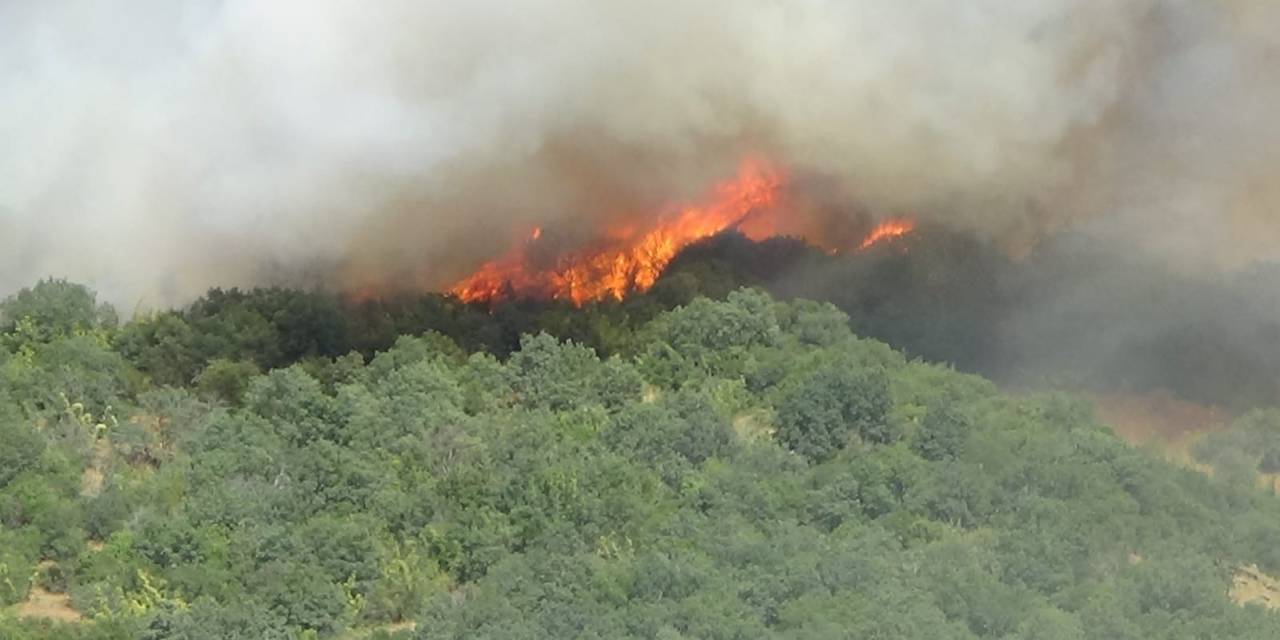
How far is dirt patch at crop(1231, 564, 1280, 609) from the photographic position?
21.8 m

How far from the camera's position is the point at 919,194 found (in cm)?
2711

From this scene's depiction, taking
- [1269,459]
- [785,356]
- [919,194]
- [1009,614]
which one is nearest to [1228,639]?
[1009,614]

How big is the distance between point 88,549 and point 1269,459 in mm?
8523

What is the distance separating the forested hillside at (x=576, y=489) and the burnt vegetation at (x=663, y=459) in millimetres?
31

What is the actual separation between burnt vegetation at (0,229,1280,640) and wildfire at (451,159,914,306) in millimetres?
367

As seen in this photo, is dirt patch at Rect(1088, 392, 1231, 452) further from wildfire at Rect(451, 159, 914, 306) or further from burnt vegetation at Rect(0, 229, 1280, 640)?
wildfire at Rect(451, 159, 914, 306)

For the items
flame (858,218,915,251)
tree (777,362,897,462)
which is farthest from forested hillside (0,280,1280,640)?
flame (858,218,915,251)

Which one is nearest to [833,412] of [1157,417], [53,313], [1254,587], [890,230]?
[1157,417]

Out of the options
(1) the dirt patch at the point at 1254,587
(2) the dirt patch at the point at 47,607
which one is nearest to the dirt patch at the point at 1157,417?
(1) the dirt patch at the point at 1254,587

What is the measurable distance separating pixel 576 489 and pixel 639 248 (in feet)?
17.7

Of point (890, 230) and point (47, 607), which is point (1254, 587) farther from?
point (47, 607)

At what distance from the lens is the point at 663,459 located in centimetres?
2308

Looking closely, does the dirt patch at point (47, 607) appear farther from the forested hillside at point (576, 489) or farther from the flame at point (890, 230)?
the flame at point (890, 230)

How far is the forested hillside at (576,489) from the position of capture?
68.6 ft
